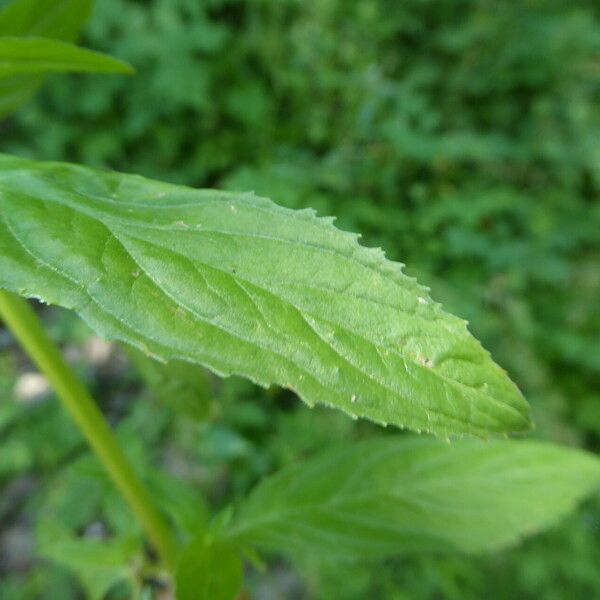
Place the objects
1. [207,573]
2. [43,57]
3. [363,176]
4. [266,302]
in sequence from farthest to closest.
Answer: [363,176], [207,573], [43,57], [266,302]

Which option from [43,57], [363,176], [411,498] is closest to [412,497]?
[411,498]

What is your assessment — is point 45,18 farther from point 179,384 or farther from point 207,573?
point 207,573

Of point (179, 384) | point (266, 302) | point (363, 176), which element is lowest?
point (363, 176)

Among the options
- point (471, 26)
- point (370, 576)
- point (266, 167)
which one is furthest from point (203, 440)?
point (471, 26)

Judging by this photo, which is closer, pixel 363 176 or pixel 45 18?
pixel 45 18

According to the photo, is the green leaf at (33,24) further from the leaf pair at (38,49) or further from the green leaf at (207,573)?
the green leaf at (207,573)

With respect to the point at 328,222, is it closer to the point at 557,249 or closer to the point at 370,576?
the point at 370,576
